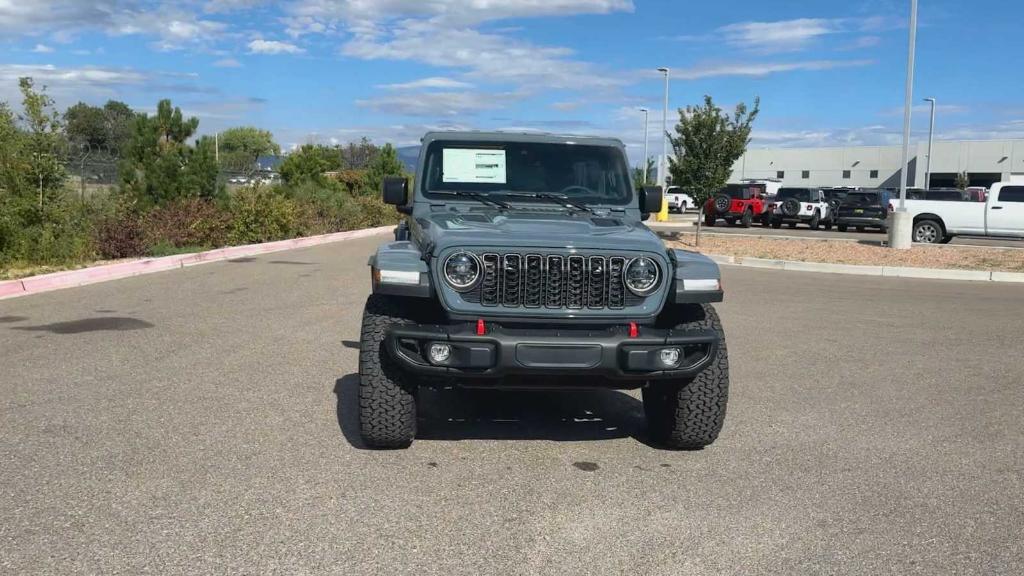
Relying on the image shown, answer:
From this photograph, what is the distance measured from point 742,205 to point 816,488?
Answer: 98.7ft

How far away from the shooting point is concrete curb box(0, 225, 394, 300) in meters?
11.1

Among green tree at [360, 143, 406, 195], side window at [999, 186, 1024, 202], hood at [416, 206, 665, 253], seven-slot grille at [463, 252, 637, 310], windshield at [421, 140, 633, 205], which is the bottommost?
seven-slot grille at [463, 252, 637, 310]

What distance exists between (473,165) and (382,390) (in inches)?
80.4

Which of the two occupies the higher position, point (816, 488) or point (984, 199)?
point (984, 199)

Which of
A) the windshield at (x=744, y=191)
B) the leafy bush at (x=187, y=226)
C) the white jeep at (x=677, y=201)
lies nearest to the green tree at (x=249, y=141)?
the white jeep at (x=677, y=201)

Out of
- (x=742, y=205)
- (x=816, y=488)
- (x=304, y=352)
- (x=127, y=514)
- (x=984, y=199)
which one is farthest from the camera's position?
(x=742, y=205)

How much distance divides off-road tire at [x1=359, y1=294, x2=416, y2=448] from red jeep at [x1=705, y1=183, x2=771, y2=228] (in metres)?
29.8

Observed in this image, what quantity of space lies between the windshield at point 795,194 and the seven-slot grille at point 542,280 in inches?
1201

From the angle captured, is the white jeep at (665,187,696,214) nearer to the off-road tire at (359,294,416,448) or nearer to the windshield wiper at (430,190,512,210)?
the windshield wiper at (430,190,512,210)

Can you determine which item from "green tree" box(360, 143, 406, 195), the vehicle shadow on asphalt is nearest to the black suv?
"green tree" box(360, 143, 406, 195)

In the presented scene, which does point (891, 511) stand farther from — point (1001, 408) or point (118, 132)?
point (118, 132)

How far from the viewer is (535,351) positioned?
13.9 ft

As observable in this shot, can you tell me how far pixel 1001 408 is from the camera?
6145 mm

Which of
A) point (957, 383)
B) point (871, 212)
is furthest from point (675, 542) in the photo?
point (871, 212)
